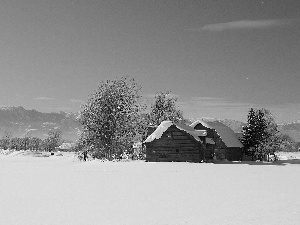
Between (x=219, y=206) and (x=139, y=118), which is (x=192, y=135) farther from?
(x=219, y=206)

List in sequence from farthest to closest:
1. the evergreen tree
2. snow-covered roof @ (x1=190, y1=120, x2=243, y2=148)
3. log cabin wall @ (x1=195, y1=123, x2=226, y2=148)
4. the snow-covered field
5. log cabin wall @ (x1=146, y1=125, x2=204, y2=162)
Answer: the evergreen tree < snow-covered roof @ (x1=190, y1=120, x2=243, y2=148) < log cabin wall @ (x1=195, y1=123, x2=226, y2=148) < log cabin wall @ (x1=146, y1=125, x2=204, y2=162) < the snow-covered field

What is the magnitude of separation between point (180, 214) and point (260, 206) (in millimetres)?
3343

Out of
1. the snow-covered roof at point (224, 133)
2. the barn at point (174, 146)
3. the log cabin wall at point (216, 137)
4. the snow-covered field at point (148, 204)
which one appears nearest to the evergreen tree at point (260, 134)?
the snow-covered roof at point (224, 133)

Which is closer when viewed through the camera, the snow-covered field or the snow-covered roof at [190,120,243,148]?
the snow-covered field

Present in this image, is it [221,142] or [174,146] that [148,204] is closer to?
[174,146]

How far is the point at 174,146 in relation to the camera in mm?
50156

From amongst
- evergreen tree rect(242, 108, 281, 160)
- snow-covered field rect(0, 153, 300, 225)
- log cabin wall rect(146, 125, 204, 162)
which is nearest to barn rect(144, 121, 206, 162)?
log cabin wall rect(146, 125, 204, 162)

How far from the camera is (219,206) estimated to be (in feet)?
43.1

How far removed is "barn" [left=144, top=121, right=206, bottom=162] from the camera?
1957 inches

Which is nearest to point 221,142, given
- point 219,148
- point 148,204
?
point 219,148

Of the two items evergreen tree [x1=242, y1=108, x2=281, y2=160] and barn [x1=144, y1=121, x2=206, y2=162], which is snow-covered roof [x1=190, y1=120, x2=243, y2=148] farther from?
barn [x1=144, y1=121, x2=206, y2=162]

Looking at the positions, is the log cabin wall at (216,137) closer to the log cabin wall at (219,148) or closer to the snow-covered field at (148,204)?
the log cabin wall at (219,148)

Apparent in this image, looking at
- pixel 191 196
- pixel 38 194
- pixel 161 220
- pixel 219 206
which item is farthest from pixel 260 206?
pixel 38 194

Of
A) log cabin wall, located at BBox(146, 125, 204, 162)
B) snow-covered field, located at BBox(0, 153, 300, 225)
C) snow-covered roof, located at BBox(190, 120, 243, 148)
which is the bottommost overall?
snow-covered field, located at BBox(0, 153, 300, 225)
